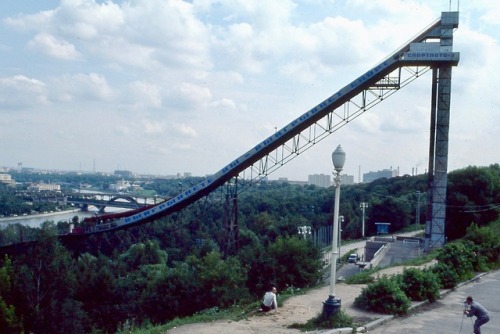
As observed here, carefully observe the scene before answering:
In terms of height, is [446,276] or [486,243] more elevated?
[486,243]

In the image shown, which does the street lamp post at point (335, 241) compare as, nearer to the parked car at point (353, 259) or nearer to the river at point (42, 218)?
the parked car at point (353, 259)

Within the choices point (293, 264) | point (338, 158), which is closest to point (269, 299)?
point (338, 158)

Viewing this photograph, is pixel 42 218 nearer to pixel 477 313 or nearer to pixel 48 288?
pixel 48 288

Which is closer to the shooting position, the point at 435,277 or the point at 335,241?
the point at 335,241

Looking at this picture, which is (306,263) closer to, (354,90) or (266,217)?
(354,90)

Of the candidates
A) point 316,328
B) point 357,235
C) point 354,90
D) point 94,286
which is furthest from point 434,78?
point 357,235

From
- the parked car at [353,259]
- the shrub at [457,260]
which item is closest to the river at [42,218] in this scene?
Result: the parked car at [353,259]
